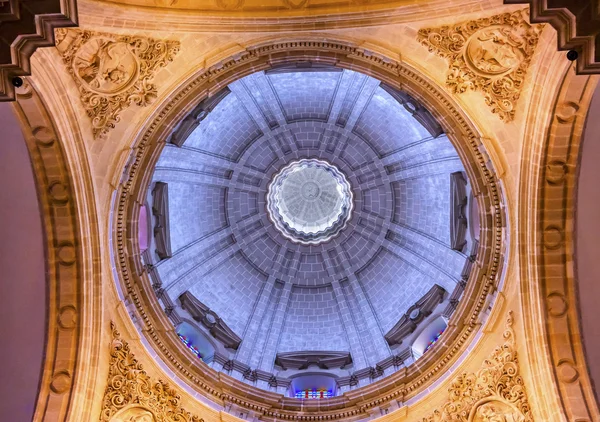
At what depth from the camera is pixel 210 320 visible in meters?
22.2

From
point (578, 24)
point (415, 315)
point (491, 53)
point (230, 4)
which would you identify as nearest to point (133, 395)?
point (230, 4)

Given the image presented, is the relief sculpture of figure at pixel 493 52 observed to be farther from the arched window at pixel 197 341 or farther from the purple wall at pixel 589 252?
the arched window at pixel 197 341

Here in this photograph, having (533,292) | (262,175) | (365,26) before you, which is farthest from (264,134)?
(533,292)

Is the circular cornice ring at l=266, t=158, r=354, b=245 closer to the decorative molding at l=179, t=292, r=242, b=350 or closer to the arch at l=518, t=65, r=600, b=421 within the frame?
the decorative molding at l=179, t=292, r=242, b=350

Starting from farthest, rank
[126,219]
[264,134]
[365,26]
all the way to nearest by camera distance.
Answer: [264,134] → [126,219] → [365,26]

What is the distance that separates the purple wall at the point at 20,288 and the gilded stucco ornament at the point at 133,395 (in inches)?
66.9

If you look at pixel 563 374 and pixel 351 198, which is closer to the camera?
A: pixel 563 374

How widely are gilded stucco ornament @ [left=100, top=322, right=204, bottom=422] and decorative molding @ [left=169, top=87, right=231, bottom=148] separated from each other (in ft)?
21.7

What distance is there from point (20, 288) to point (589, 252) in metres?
13.3

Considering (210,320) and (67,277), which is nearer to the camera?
(67,277)

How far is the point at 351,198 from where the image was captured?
88.4 ft

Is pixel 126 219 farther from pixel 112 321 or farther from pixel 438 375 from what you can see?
pixel 438 375

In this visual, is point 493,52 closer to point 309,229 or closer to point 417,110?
point 417,110

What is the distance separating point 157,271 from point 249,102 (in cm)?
754
